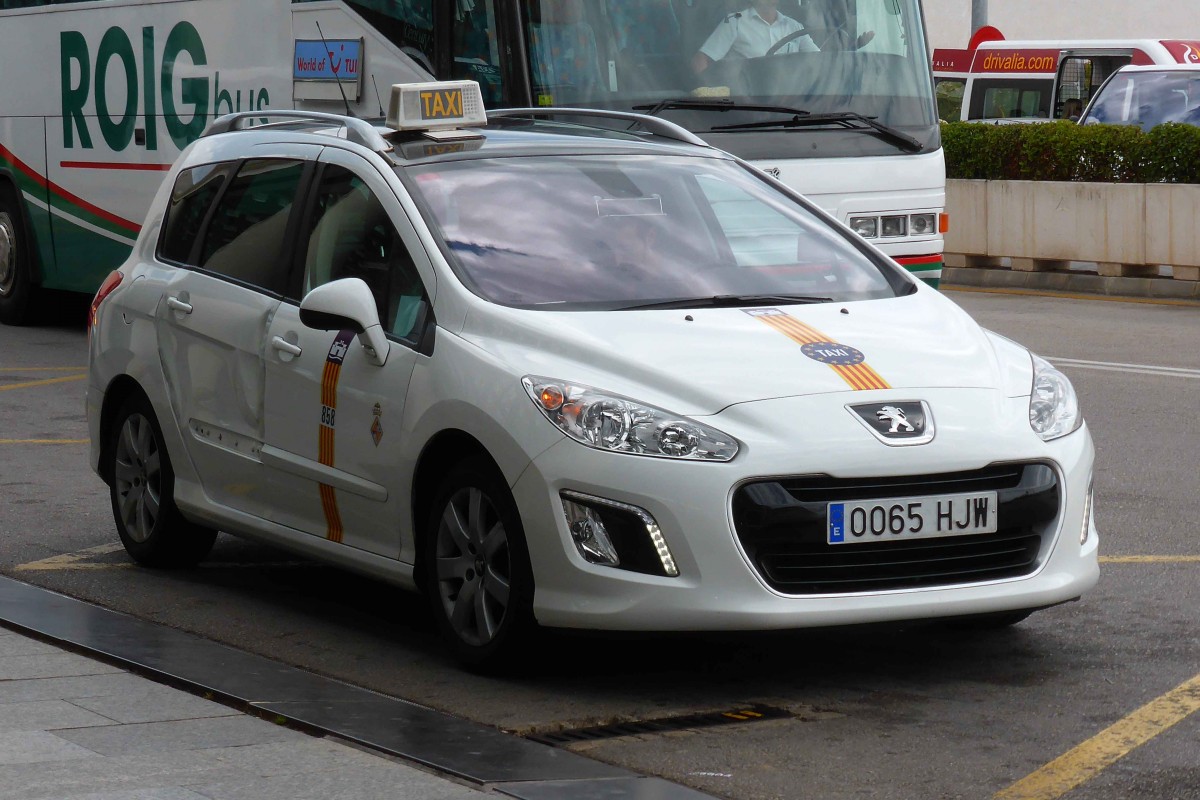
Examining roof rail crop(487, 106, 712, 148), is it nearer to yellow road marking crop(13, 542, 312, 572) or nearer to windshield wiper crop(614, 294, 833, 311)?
windshield wiper crop(614, 294, 833, 311)

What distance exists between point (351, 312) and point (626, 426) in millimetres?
1081

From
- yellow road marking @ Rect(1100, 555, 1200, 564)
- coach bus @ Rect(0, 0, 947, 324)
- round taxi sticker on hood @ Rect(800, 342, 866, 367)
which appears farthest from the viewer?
coach bus @ Rect(0, 0, 947, 324)

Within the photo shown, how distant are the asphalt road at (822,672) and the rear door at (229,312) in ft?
1.67

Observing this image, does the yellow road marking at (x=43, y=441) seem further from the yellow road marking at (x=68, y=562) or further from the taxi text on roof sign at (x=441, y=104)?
the taxi text on roof sign at (x=441, y=104)

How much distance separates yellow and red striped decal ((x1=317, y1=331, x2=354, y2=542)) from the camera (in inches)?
239

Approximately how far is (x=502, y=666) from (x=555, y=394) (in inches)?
31.1

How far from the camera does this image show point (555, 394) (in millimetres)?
5320

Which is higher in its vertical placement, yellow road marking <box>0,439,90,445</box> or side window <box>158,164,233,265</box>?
side window <box>158,164,233,265</box>

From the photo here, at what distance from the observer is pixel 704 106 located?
11.4 m

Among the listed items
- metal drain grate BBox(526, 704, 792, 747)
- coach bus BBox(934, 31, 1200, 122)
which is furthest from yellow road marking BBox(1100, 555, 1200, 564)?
→ coach bus BBox(934, 31, 1200, 122)

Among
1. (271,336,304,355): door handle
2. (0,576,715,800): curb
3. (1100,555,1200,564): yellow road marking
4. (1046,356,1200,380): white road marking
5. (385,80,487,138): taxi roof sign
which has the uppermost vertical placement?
(385,80,487,138): taxi roof sign

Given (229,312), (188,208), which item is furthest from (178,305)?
(188,208)

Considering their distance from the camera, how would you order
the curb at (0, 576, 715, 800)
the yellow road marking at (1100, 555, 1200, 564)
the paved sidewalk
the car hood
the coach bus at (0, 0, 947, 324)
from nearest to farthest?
the paved sidewalk → the curb at (0, 576, 715, 800) → the car hood → the yellow road marking at (1100, 555, 1200, 564) → the coach bus at (0, 0, 947, 324)

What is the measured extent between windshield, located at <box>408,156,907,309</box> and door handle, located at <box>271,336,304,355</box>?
2.02 ft
